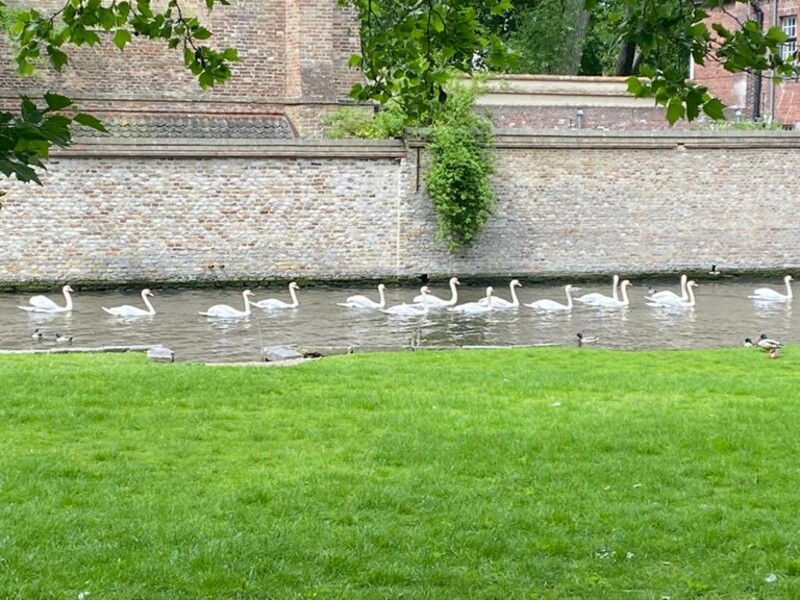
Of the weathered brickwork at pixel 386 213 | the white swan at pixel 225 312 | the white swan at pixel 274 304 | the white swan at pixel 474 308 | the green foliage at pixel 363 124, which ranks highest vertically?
the green foliage at pixel 363 124

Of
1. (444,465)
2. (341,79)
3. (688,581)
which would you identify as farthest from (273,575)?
(341,79)

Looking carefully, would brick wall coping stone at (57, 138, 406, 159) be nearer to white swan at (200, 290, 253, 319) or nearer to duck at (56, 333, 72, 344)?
white swan at (200, 290, 253, 319)

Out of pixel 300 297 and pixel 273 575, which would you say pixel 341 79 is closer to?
pixel 300 297

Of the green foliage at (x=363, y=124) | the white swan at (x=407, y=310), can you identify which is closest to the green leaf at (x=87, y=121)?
the white swan at (x=407, y=310)

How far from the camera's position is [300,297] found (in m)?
24.9

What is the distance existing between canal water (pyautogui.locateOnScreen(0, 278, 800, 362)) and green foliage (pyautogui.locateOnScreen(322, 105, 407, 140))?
4.16 meters

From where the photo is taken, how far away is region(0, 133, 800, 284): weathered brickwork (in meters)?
25.4

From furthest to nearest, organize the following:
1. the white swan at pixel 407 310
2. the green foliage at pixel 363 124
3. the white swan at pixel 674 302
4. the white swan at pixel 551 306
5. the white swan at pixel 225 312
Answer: the green foliage at pixel 363 124, the white swan at pixel 674 302, the white swan at pixel 551 306, the white swan at pixel 407 310, the white swan at pixel 225 312

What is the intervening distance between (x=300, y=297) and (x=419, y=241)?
3.96m

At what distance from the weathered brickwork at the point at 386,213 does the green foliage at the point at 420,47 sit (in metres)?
18.7

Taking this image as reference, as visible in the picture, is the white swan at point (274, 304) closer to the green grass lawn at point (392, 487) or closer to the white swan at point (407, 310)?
the white swan at point (407, 310)

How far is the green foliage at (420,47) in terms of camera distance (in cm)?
693

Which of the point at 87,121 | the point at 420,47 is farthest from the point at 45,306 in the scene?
the point at 87,121

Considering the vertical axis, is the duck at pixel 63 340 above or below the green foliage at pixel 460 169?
below
